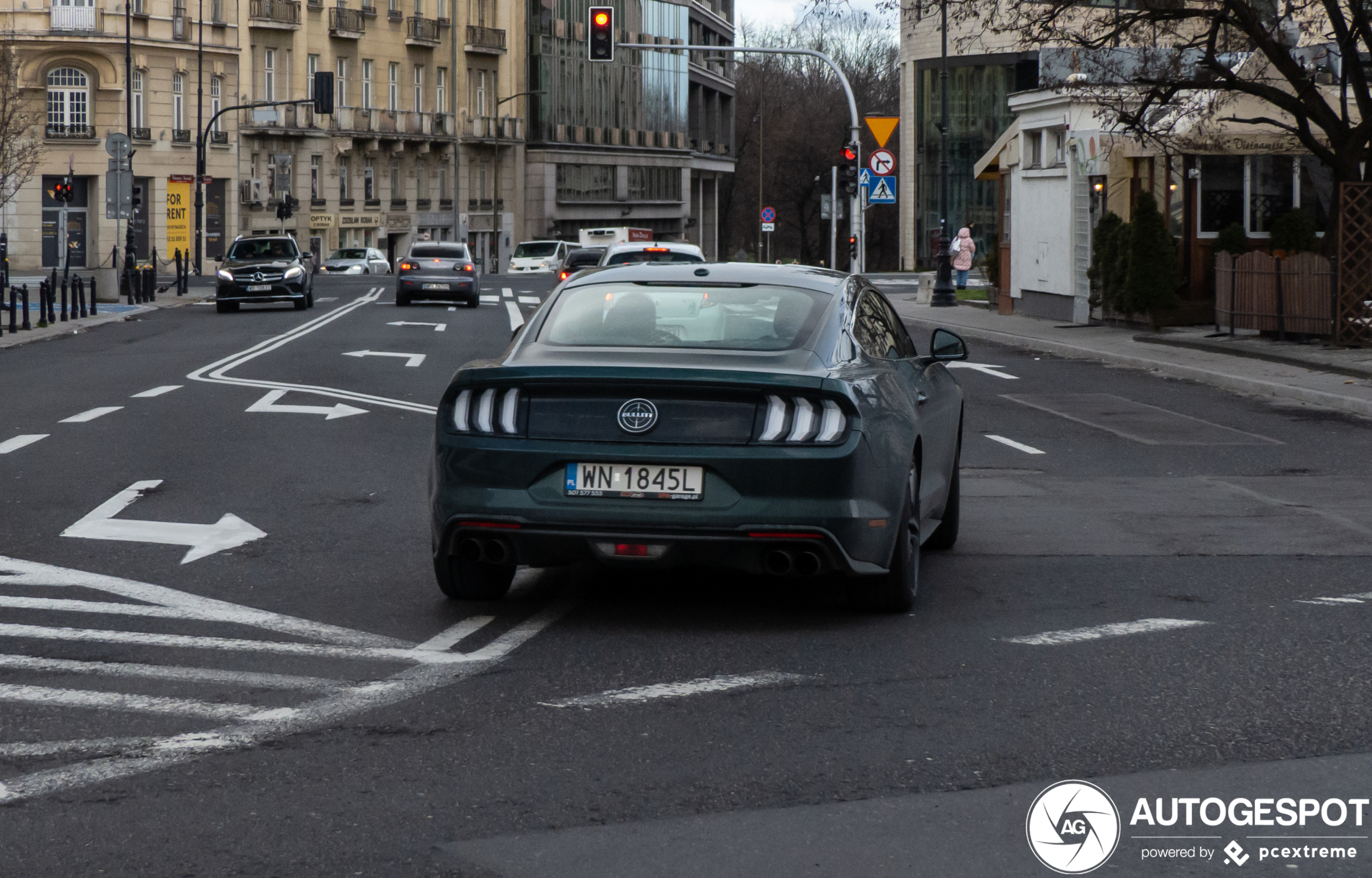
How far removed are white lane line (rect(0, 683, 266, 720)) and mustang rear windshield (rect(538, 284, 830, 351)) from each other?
2244 millimetres

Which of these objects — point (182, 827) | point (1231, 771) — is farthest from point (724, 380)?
point (182, 827)

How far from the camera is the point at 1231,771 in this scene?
5168 mm

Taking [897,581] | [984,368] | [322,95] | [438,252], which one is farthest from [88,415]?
[322,95]

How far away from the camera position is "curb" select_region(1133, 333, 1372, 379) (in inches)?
813

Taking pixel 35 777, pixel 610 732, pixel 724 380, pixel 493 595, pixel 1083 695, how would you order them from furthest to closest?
pixel 493 595
pixel 724 380
pixel 1083 695
pixel 610 732
pixel 35 777

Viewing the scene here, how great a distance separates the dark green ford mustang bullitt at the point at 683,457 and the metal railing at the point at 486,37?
3406 inches

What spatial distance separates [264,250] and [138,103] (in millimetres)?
34167

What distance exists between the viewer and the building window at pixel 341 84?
83.1 metres

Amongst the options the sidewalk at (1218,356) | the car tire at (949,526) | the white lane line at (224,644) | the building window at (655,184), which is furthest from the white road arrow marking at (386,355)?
the building window at (655,184)

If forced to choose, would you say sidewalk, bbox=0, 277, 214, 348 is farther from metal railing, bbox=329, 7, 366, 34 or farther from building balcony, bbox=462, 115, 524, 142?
building balcony, bbox=462, 115, 524, 142

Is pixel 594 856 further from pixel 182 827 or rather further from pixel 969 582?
pixel 969 582

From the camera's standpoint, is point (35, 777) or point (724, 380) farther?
point (724, 380)

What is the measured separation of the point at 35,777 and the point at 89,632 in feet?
6.82

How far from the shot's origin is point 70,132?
69.1m
